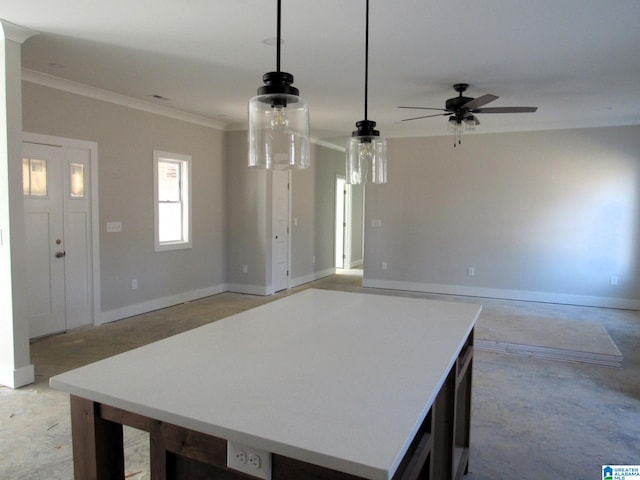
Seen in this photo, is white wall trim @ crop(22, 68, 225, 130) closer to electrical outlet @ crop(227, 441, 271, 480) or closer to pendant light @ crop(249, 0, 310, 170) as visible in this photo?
pendant light @ crop(249, 0, 310, 170)

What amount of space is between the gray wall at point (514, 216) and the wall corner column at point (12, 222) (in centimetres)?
520

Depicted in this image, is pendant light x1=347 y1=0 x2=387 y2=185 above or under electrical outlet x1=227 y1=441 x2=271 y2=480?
above

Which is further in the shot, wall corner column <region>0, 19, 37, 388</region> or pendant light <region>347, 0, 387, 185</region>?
wall corner column <region>0, 19, 37, 388</region>

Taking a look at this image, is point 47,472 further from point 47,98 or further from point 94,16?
point 47,98

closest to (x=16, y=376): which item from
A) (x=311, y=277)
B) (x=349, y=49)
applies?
(x=349, y=49)

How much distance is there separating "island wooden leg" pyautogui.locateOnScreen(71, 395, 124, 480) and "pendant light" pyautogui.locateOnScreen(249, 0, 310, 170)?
0.99 m

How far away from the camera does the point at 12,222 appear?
3.19 metres

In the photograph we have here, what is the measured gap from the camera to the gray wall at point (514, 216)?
6055 millimetres

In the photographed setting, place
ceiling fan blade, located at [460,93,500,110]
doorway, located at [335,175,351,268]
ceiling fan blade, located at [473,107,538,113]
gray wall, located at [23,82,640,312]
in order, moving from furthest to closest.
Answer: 1. doorway, located at [335,175,351,268]
2. gray wall, located at [23,82,640,312]
3. ceiling fan blade, located at [473,107,538,113]
4. ceiling fan blade, located at [460,93,500,110]

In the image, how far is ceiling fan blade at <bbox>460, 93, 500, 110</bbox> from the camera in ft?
12.0

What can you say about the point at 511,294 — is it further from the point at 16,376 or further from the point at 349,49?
the point at 16,376

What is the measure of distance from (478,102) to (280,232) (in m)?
3.92

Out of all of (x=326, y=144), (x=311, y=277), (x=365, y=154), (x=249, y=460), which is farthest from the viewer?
(x=326, y=144)

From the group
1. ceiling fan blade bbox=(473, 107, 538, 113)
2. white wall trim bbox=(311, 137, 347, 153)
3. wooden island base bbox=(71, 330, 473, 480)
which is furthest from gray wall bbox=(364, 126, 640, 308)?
wooden island base bbox=(71, 330, 473, 480)
